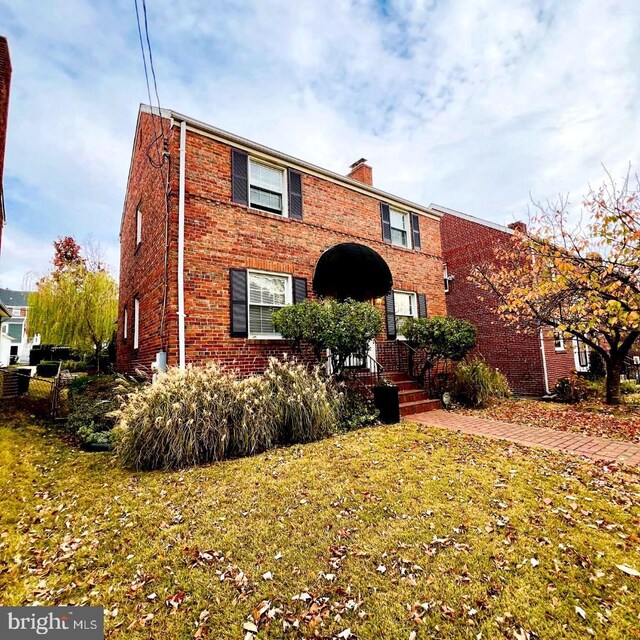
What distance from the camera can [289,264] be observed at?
9.29 metres

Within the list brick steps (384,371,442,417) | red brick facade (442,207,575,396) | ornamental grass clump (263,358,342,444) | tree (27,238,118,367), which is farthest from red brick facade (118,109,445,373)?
tree (27,238,118,367)

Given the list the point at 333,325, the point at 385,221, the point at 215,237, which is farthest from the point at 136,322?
the point at 385,221

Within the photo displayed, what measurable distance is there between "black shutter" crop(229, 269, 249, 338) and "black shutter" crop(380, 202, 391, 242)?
5.83 metres

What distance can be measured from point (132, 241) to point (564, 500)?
13489 millimetres

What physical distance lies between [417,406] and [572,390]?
21.0 ft

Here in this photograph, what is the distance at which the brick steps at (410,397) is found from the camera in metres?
8.83

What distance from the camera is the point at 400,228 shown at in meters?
12.7

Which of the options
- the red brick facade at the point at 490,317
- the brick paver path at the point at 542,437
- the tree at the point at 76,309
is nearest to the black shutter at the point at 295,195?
the brick paver path at the point at 542,437

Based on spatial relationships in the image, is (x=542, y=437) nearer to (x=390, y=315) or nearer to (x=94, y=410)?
(x=390, y=315)

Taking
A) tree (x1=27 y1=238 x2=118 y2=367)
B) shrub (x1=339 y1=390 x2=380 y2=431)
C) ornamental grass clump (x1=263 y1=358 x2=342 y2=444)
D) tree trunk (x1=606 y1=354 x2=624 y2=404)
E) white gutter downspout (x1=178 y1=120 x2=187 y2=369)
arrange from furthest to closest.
→ tree (x1=27 y1=238 x2=118 y2=367), tree trunk (x1=606 y1=354 x2=624 y2=404), white gutter downspout (x1=178 y1=120 x2=187 y2=369), shrub (x1=339 y1=390 x2=380 y2=431), ornamental grass clump (x1=263 y1=358 x2=342 y2=444)

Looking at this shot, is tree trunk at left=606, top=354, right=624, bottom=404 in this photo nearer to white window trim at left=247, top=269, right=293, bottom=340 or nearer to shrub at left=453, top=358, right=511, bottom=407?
shrub at left=453, top=358, right=511, bottom=407

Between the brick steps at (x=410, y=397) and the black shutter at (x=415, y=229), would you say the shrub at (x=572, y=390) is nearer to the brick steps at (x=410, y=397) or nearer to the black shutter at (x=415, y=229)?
the brick steps at (x=410, y=397)

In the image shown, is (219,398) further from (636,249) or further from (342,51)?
(342,51)

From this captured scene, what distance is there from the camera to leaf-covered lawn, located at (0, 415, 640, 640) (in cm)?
223
